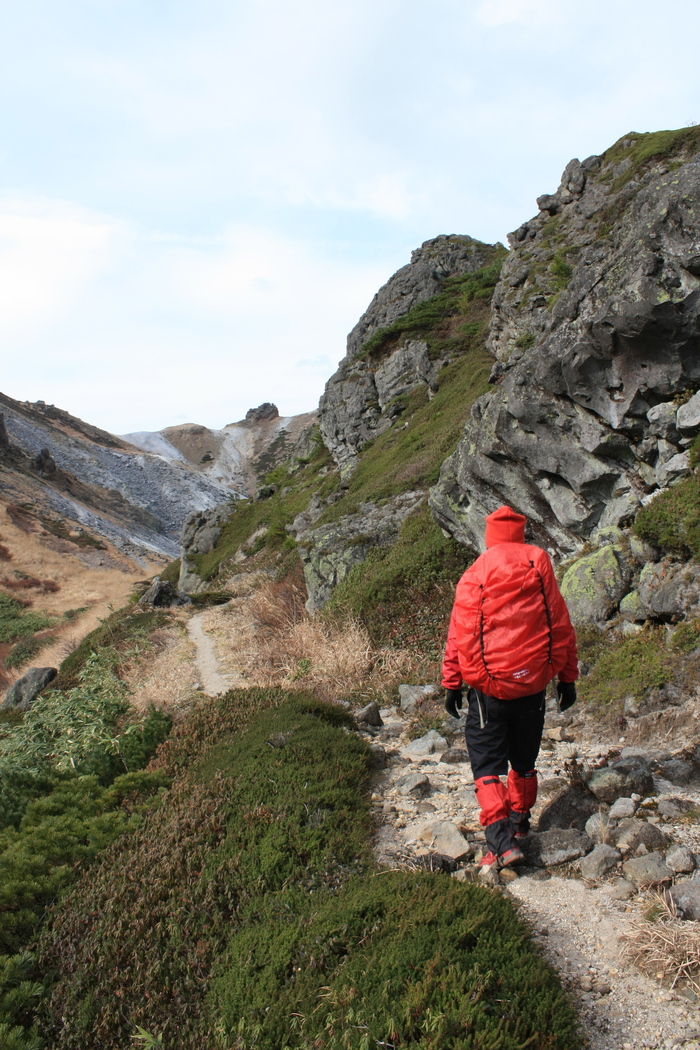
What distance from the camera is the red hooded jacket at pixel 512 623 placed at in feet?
13.5

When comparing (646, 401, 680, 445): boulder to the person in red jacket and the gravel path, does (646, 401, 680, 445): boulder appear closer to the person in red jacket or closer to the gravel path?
the gravel path

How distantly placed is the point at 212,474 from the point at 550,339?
4449 inches

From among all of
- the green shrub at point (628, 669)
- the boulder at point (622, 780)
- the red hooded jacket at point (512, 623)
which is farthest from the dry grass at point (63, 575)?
the red hooded jacket at point (512, 623)

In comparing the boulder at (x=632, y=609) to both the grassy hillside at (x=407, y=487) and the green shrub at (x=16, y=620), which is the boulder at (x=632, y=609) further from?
the green shrub at (x=16, y=620)

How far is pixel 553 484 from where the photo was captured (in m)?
10.1

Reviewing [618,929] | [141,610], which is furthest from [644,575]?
[141,610]

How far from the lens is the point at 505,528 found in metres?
4.35

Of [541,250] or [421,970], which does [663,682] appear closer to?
[421,970]

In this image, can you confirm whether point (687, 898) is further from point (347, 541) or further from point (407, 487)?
point (407, 487)

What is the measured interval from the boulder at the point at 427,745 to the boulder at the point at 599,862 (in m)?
3.02

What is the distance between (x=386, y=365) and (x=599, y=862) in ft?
96.8

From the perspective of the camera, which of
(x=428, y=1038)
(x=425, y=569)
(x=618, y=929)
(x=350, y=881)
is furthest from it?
(x=425, y=569)

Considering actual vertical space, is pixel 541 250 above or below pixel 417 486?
above

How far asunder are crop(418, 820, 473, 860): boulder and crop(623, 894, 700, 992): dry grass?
1412 mm
